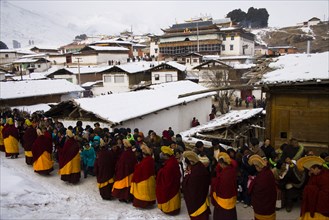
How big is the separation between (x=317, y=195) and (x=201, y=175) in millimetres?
2395

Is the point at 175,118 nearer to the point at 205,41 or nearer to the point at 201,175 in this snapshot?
the point at 201,175

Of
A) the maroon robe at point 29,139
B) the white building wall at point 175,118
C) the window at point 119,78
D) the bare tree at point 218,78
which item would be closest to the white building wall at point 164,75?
the bare tree at point 218,78

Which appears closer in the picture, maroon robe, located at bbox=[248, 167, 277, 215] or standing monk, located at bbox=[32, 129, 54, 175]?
maroon robe, located at bbox=[248, 167, 277, 215]

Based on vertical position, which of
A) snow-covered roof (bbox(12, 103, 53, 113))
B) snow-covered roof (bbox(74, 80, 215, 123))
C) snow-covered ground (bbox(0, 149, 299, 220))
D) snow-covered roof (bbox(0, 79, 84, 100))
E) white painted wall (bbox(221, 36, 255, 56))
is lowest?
snow-covered ground (bbox(0, 149, 299, 220))

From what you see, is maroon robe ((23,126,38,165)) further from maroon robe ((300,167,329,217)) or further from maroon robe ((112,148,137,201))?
maroon robe ((300,167,329,217))

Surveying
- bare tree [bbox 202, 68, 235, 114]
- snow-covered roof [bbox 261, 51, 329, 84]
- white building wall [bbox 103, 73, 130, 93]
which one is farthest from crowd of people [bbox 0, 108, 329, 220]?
white building wall [bbox 103, 73, 130, 93]

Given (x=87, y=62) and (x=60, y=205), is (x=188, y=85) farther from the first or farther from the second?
(x=87, y=62)

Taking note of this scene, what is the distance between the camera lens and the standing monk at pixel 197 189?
22.3ft

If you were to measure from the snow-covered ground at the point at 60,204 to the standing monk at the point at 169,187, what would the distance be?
248 mm

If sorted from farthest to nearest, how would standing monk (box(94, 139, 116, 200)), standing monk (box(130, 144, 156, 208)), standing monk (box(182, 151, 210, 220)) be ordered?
standing monk (box(94, 139, 116, 200))
standing monk (box(130, 144, 156, 208))
standing monk (box(182, 151, 210, 220))

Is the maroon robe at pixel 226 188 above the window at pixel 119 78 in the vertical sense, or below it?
below

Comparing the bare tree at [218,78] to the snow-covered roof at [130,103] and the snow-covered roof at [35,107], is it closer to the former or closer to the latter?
the snow-covered roof at [130,103]

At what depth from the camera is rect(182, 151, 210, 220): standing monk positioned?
6785 millimetres

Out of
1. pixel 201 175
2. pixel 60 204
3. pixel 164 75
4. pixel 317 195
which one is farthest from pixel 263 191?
pixel 164 75
